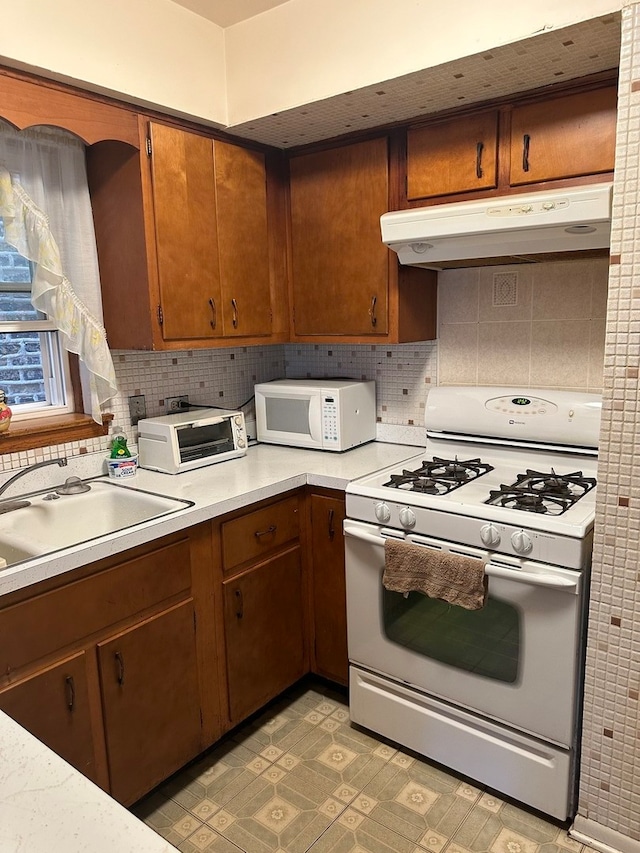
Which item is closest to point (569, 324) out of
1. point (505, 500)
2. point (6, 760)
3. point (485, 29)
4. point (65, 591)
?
point (505, 500)

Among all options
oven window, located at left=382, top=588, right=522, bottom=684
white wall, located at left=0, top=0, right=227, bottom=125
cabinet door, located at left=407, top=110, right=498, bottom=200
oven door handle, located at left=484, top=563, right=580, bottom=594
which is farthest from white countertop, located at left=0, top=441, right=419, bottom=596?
white wall, located at left=0, top=0, right=227, bottom=125

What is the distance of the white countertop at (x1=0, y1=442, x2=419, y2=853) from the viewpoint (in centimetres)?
70

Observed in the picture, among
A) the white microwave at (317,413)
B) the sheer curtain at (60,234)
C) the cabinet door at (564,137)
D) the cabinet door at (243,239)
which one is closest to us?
the cabinet door at (564,137)

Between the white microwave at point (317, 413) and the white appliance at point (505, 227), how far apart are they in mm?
604

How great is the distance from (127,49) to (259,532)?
160 centimetres

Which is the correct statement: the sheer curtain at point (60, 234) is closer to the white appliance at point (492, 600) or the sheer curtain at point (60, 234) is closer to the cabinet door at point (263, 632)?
the cabinet door at point (263, 632)

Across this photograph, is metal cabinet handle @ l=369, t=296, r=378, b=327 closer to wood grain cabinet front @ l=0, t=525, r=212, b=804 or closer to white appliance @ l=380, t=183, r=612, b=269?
white appliance @ l=380, t=183, r=612, b=269

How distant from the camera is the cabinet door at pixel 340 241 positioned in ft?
7.80

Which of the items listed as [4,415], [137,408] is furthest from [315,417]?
[4,415]

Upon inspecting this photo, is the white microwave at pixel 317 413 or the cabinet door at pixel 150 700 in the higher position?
the white microwave at pixel 317 413

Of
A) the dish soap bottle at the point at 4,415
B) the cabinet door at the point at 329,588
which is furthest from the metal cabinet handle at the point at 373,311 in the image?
the dish soap bottle at the point at 4,415

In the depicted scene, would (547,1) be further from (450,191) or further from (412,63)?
(450,191)

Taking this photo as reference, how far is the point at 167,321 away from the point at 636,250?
1480 millimetres

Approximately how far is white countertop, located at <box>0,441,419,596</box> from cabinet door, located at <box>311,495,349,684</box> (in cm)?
12
